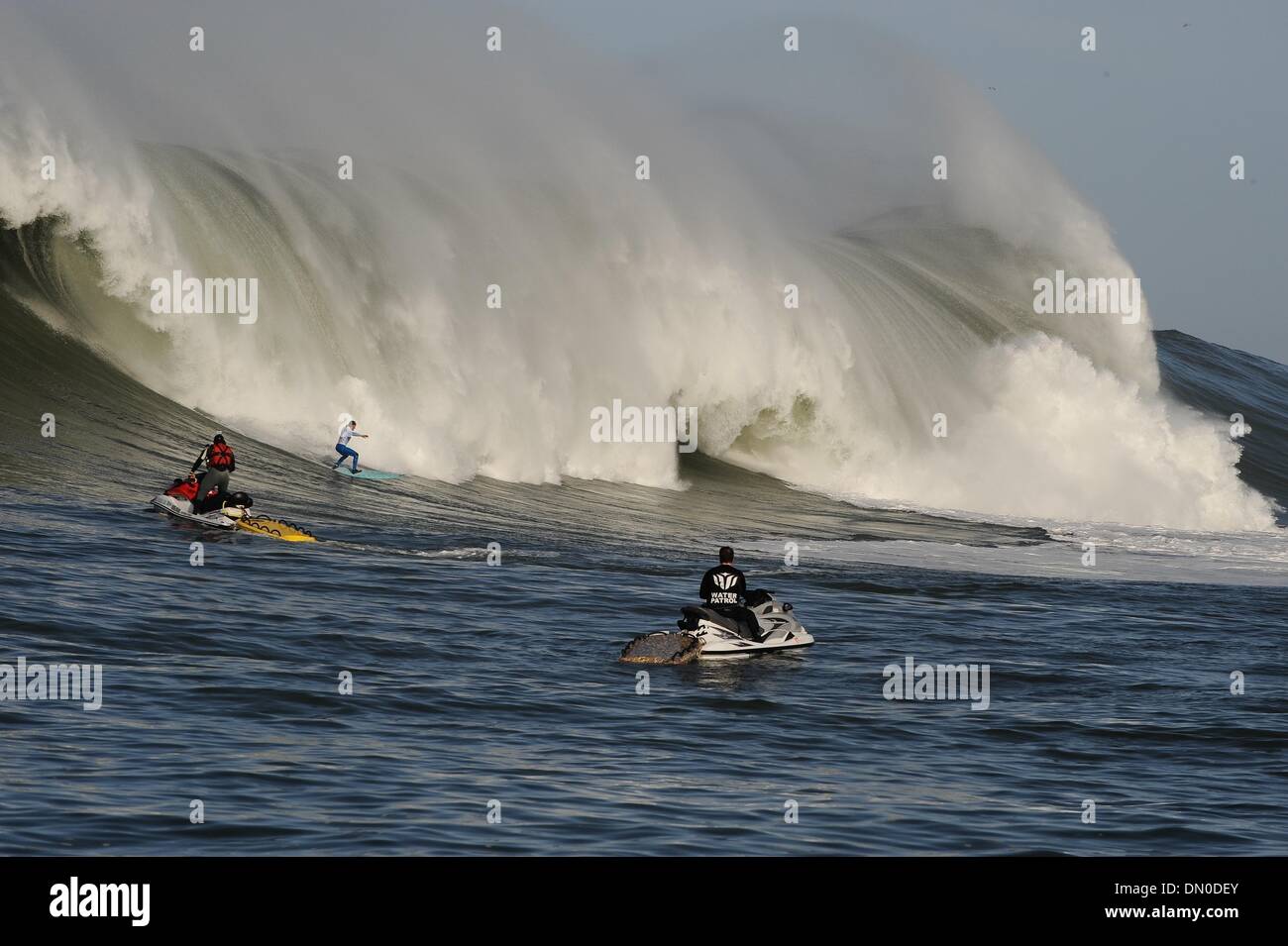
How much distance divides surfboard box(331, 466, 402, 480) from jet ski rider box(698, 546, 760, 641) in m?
9.08

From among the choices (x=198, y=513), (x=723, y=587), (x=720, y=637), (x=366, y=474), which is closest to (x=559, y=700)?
(x=720, y=637)

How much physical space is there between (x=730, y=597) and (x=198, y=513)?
6.28 meters

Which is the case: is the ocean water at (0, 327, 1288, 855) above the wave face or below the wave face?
below

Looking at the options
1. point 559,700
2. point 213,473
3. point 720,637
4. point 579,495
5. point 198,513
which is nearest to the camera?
point 559,700

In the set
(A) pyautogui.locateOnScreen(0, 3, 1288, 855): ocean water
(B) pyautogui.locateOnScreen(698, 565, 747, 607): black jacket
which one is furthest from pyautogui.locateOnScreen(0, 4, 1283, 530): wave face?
(B) pyautogui.locateOnScreen(698, 565, 747, 607): black jacket

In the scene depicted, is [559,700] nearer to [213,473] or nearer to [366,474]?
[213,473]

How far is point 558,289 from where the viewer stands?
28.6m

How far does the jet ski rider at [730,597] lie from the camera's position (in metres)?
13.9

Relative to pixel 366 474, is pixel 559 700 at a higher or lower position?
lower

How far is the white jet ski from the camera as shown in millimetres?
17234

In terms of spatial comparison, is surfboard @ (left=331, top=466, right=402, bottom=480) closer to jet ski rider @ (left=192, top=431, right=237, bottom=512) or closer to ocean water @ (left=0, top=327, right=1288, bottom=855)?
ocean water @ (left=0, top=327, right=1288, bottom=855)

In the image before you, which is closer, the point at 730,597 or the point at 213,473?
the point at 730,597

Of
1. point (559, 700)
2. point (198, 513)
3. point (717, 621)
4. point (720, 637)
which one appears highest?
Answer: point (198, 513)

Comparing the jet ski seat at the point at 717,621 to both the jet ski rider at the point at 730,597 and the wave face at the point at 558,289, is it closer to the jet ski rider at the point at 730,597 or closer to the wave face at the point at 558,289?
the jet ski rider at the point at 730,597
